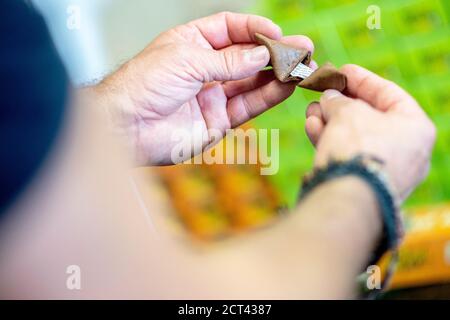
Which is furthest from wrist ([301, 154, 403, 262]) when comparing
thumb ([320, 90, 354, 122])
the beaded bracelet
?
thumb ([320, 90, 354, 122])

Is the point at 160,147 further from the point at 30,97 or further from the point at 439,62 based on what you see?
the point at 439,62

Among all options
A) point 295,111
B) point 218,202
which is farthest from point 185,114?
point 218,202

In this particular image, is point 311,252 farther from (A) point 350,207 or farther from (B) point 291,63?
(B) point 291,63

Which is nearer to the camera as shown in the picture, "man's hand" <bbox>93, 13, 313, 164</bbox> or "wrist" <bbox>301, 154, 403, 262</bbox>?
"wrist" <bbox>301, 154, 403, 262</bbox>

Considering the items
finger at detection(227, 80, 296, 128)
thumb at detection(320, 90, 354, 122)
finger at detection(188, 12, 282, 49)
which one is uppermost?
finger at detection(188, 12, 282, 49)

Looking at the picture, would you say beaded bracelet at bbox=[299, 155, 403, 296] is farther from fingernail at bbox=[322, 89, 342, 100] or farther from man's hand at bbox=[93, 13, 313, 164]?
man's hand at bbox=[93, 13, 313, 164]

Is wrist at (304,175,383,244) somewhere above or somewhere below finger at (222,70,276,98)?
below

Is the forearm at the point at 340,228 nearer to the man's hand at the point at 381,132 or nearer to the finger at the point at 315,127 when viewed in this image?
the man's hand at the point at 381,132
